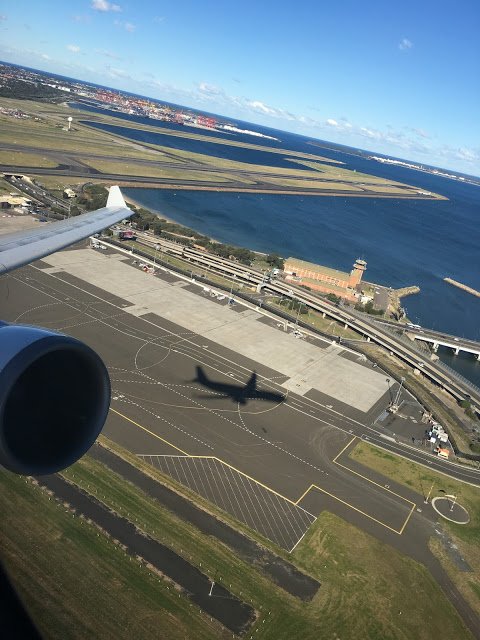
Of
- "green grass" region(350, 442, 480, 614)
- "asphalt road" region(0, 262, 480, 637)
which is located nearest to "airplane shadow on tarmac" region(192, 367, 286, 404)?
"asphalt road" region(0, 262, 480, 637)

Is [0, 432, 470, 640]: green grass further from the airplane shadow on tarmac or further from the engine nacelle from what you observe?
the airplane shadow on tarmac

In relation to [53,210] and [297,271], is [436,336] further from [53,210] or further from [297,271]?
[53,210]

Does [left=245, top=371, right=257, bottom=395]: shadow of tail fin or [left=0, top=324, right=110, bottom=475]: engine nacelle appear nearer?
[left=0, top=324, right=110, bottom=475]: engine nacelle

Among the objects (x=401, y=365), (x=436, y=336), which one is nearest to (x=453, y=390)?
(x=401, y=365)

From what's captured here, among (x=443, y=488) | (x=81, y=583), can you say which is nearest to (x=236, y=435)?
(x=443, y=488)

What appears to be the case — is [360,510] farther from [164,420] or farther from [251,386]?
[251,386]

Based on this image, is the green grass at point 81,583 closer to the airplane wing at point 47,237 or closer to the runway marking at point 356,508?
the runway marking at point 356,508
